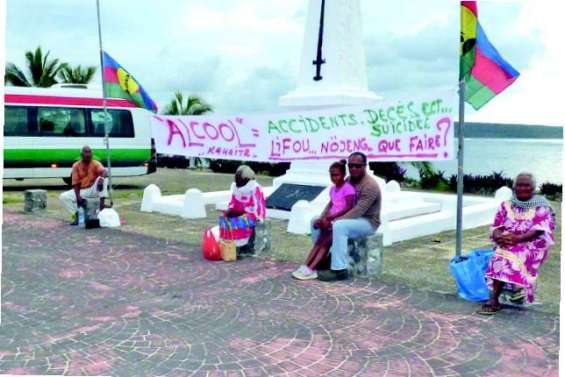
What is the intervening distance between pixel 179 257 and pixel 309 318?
9.26 feet

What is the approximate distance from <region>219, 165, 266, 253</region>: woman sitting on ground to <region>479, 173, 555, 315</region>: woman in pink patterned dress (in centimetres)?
297

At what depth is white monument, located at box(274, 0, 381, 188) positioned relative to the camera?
1095cm

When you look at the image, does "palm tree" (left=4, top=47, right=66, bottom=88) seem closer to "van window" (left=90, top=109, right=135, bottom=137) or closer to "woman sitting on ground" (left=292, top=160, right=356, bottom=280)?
"van window" (left=90, top=109, right=135, bottom=137)

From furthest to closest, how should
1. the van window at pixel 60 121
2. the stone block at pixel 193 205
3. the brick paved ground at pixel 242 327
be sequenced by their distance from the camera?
the van window at pixel 60 121
the stone block at pixel 193 205
the brick paved ground at pixel 242 327

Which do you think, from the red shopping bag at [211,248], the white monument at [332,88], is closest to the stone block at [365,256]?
the red shopping bag at [211,248]

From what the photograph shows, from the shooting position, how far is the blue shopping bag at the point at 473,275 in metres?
5.51

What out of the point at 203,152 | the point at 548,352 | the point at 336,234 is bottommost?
the point at 548,352

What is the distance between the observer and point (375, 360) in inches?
163

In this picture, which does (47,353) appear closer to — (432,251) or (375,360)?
(375,360)

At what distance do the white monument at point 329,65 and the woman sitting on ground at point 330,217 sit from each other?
4.37 m

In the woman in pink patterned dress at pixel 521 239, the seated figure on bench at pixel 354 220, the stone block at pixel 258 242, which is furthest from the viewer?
the stone block at pixel 258 242

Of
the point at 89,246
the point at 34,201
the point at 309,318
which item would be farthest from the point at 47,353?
the point at 34,201

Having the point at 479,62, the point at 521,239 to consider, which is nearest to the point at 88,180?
the point at 479,62

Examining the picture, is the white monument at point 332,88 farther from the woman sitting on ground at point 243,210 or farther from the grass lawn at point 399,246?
the woman sitting on ground at point 243,210
